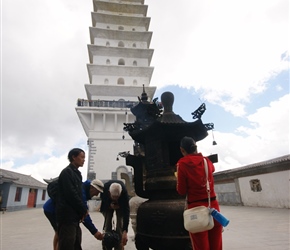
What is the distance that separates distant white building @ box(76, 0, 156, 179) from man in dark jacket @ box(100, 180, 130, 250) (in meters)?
10.9

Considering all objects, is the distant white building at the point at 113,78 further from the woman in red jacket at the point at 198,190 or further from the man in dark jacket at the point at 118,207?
the woman in red jacket at the point at 198,190

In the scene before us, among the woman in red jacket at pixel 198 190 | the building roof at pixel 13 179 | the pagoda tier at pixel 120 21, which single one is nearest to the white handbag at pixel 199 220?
the woman in red jacket at pixel 198 190

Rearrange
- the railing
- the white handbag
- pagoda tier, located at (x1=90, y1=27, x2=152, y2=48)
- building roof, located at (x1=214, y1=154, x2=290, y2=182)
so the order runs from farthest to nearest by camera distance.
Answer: pagoda tier, located at (x1=90, y1=27, x2=152, y2=48)
the railing
building roof, located at (x1=214, y1=154, x2=290, y2=182)
the white handbag

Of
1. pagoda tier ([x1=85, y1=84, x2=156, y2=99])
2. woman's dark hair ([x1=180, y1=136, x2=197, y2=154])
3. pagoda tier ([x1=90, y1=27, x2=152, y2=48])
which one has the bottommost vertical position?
woman's dark hair ([x1=180, y1=136, x2=197, y2=154])

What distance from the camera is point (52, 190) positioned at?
247 cm

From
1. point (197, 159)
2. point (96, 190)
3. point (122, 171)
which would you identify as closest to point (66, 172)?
point (96, 190)

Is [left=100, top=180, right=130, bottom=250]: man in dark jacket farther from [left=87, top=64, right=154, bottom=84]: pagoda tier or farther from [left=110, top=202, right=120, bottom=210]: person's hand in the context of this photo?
[left=87, top=64, right=154, bottom=84]: pagoda tier

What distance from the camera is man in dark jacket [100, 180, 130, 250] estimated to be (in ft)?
8.72

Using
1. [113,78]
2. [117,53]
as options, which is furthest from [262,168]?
→ [117,53]

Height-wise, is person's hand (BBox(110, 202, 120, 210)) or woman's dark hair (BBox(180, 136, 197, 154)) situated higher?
woman's dark hair (BBox(180, 136, 197, 154))

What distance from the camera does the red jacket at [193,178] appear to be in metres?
1.94

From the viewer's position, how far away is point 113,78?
63.6 feet

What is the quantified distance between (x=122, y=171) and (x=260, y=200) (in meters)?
9.73

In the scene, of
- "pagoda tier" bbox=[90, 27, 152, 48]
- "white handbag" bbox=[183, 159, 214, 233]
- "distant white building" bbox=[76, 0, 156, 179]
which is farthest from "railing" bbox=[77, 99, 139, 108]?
"white handbag" bbox=[183, 159, 214, 233]
